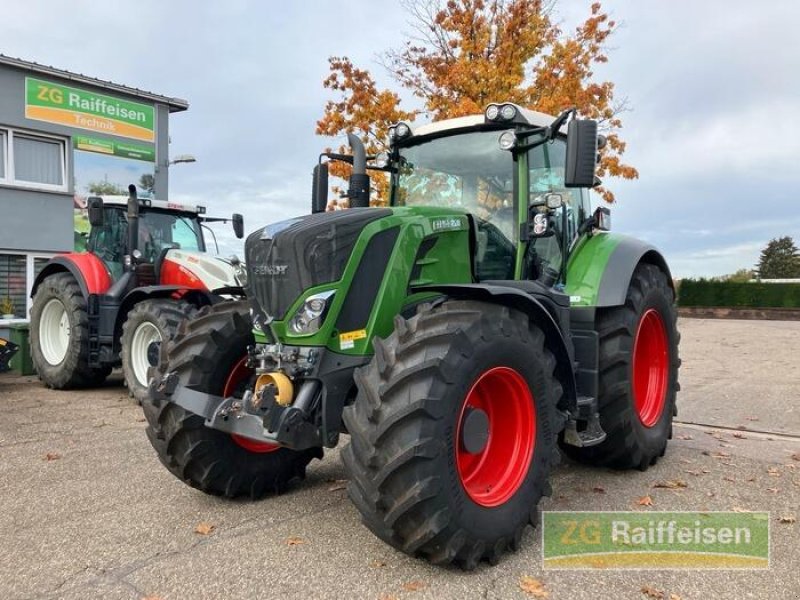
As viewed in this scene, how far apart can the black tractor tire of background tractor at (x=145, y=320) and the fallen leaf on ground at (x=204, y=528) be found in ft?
12.6

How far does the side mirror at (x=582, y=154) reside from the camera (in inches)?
151

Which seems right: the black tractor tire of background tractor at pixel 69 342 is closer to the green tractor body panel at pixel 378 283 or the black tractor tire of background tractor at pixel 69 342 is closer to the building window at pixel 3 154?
the building window at pixel 3 154

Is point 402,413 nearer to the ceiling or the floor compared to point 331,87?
nearer to the floor

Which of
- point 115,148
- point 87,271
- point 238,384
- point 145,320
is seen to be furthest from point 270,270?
point 115,148

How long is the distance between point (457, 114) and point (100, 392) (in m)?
7.73

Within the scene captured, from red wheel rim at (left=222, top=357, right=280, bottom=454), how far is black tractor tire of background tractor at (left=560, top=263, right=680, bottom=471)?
2.25m

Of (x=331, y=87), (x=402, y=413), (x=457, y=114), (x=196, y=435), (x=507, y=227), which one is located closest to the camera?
(x=402, y=413)

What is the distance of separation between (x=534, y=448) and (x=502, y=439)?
7.7 inches

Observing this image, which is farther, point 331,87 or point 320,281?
point 331,87

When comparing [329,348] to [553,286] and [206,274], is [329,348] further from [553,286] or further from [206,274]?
[206,274]

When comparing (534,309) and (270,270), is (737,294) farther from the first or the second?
(270,270)

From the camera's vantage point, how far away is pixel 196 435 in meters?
3.79

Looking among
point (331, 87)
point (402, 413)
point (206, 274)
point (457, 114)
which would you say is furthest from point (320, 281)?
point (331, 87)

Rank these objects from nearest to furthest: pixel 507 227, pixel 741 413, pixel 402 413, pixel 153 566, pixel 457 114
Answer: pixel 402 413
pixel 153 566
pixel 507 227
pixel 741 413
pixel 457 114
